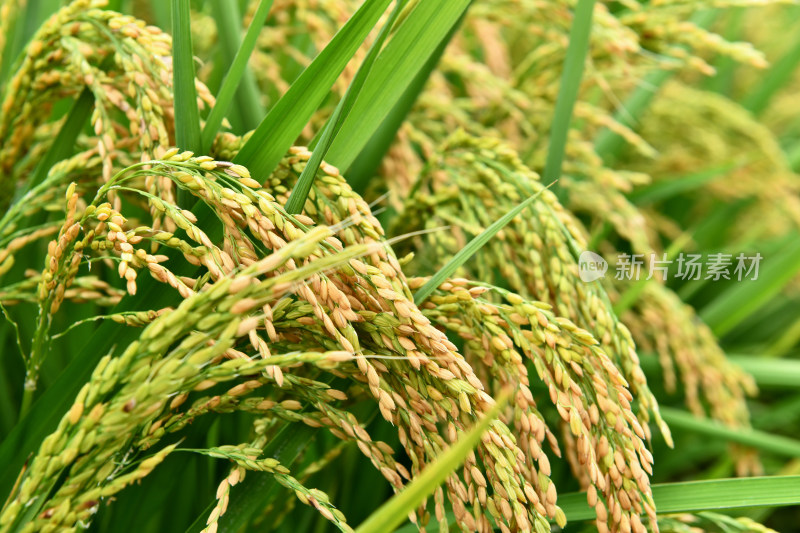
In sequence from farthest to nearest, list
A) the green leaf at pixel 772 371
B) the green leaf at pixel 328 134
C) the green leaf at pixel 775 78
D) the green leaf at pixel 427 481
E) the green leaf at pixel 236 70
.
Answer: the green leaf at pixel 775 78, the green leaf at pixel 772 371, the green leaf at pixel 236 70, the green leaf at pixel 328 134, the green leaf at pixel 427 481

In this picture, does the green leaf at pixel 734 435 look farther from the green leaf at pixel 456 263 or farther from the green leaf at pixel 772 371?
the green leaf at pixel 456 263

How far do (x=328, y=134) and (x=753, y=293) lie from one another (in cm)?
119

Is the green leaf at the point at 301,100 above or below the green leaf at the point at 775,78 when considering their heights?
below

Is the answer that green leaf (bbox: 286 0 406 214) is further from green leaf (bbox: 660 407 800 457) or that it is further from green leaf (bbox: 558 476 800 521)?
green leaf (bbox: 660 407 800 457)

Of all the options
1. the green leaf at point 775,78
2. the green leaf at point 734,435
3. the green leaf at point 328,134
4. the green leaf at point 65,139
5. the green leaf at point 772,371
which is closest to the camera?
the green leaf at point 328,134

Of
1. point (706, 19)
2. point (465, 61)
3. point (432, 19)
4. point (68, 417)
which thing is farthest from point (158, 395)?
point (706, 19)

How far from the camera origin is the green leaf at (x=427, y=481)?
452 millimetres

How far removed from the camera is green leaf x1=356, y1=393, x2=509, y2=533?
452mm

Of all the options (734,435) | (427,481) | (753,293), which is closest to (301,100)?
(427,481)

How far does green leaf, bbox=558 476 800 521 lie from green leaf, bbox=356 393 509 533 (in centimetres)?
51

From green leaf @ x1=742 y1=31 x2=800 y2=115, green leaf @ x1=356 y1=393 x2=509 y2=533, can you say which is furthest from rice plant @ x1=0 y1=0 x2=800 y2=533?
green leaf @ x1=742 y1=31 x2=800 y2=115

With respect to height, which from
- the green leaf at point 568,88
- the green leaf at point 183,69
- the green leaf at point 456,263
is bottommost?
the green leaf at point 456,263

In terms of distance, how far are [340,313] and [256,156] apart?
0.92 feet

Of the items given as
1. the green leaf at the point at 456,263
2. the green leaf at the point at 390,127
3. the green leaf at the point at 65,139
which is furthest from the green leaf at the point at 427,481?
the green leaf at the point at 65,139
